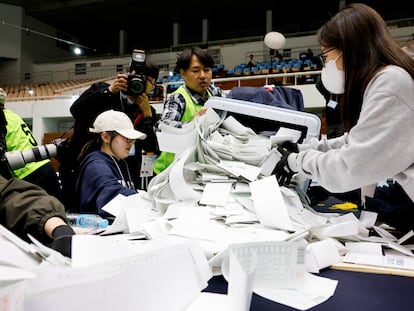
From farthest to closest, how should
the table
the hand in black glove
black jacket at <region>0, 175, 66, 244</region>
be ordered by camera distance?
the hand in black glove, black jacket at <region>0, 175, 66, 244</region>, the table

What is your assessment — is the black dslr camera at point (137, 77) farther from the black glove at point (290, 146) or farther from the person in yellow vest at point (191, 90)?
the black glove at point (290, 146)

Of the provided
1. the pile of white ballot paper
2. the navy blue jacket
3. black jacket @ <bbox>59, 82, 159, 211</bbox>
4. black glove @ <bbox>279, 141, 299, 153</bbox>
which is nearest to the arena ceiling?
black jacket @ <bbox>59, 82, 159, 211</bbox>

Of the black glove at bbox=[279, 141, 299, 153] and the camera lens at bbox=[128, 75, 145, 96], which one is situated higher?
the camera lens at bbox=[128, 75, 145, 96]

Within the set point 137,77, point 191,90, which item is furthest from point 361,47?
point 137,77

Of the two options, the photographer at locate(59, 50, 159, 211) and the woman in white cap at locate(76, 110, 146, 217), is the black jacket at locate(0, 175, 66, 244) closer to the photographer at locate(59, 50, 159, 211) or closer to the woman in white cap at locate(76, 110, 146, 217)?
the woman in white cap at locate(76, 110, 146, 217)

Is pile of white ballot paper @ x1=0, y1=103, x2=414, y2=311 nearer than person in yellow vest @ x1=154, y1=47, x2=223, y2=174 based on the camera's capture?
Yes

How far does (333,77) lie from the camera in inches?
38.3

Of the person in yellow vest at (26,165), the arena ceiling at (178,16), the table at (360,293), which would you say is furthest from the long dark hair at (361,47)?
the arena ceiling at (178,16)

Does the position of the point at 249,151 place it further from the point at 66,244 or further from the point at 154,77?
the point at 154,77

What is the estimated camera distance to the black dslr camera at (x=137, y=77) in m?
1.74

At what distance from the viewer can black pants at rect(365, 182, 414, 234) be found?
786 millimetres

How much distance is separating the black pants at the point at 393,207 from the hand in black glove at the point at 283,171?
0.19 m

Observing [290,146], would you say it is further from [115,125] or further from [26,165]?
[26,165]

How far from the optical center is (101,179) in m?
1.17
